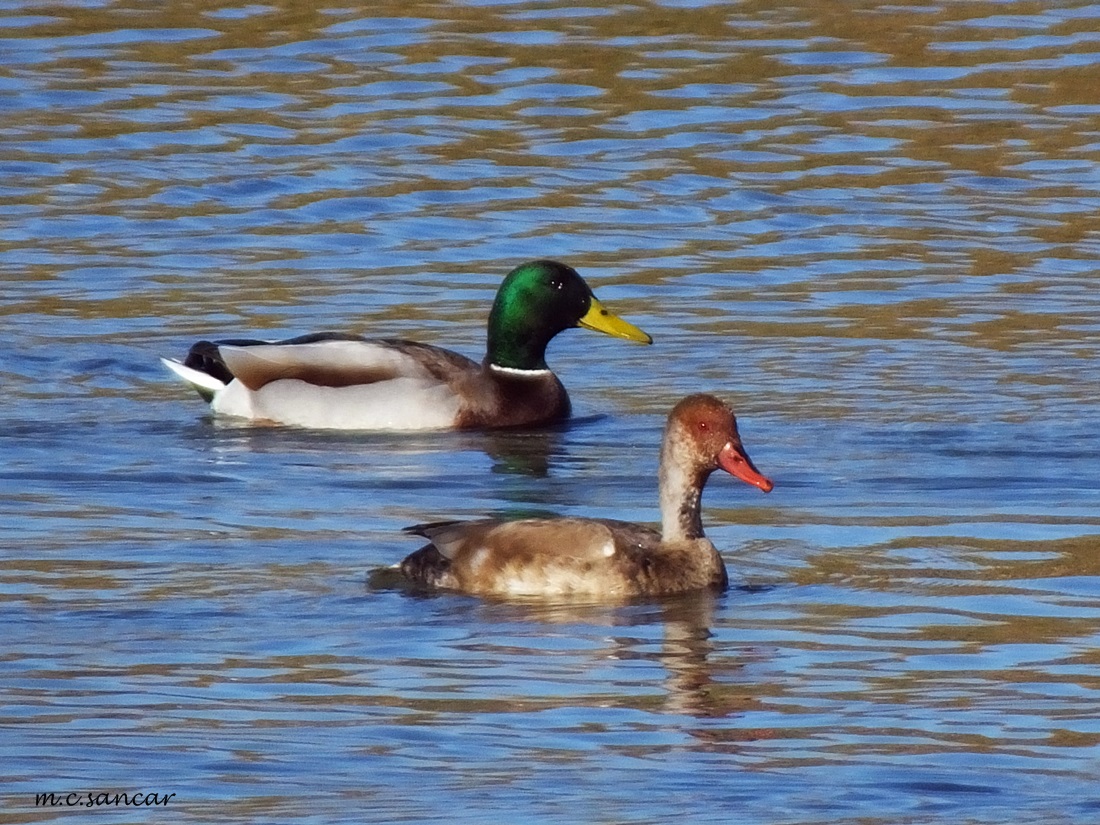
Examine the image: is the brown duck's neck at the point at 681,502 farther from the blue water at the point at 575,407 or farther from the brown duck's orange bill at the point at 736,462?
the blue water at the point at 575,407

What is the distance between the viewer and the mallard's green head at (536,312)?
1579 cm

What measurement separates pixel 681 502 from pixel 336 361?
4381 mm

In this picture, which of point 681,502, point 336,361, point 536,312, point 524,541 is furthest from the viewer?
point 536,312

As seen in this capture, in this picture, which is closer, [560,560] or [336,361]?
[560,560]

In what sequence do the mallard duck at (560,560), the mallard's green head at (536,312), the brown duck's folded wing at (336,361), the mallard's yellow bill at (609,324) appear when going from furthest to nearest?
the mallard's green head at (536,312) < the mallard's yellow bill at (609,324) < the brown duck's folded wing at (336,361) < the mallard duck at (560,560)

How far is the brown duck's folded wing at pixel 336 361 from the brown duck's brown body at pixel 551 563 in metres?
4.31

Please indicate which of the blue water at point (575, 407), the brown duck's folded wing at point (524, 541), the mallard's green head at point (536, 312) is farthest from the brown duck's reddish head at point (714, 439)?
the mallard's green head at point (536, 312)

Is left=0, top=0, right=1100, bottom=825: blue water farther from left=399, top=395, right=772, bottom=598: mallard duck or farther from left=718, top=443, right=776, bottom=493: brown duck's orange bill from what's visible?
left=718, top=443, right=776, bottom=493: brown duck's orange bill

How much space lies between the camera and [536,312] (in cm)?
1594

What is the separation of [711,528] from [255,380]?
3.98m

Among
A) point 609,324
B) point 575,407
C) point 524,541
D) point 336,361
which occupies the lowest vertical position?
point 575,407

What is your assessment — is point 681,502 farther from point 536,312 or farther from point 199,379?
point 536,312

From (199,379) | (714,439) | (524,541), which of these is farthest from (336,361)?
(524,541)

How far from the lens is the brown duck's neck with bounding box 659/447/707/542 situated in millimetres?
11102
